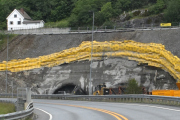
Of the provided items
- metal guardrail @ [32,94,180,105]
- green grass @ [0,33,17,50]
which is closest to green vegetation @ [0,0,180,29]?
green grass @ [0,33,17,50]

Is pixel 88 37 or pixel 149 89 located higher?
pixel 88 37

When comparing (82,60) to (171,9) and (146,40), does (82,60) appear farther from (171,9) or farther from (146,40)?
(171,9)

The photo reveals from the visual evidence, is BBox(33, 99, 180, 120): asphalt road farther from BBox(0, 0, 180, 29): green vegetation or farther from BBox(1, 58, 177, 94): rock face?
BBox(0, 0, 180, 29): green vegetation

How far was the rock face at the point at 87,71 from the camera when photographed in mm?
45406

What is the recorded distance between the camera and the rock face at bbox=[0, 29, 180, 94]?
45.4 m

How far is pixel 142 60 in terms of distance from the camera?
46688 mm

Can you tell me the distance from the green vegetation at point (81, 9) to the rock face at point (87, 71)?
71.1ft

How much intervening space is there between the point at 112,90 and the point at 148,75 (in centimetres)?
536

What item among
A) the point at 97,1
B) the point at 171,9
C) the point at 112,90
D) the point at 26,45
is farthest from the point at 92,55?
the point at 97,1

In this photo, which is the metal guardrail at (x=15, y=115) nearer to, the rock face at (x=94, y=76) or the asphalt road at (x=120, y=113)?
the asphalt road at (x=120, y=113)

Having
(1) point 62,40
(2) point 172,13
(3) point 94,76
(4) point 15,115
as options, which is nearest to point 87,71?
(3) point 94,76

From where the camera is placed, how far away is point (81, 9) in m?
88.6

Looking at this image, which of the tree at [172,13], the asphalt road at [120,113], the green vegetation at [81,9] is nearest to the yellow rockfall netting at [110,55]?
the asphalt road at [120,113]

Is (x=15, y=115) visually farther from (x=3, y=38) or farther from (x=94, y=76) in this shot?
(x=3, y=38)
